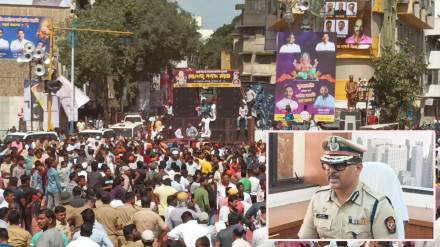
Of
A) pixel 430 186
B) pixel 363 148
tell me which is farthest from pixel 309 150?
pixel 430 186

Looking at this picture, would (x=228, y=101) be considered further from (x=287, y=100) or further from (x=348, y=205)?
(x=348, y=205)

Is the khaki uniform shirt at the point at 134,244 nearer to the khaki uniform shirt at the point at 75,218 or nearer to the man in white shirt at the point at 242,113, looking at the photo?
the khaki uniform shirt at the point at 75,218

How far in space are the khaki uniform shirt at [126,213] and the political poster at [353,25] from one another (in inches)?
1485

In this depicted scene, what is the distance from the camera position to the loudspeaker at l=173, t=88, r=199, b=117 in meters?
47.7

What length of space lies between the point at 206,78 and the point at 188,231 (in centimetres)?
3614

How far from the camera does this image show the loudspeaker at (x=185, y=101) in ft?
157

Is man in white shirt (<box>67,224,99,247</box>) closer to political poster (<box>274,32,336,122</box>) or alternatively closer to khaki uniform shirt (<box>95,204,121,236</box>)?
khaki uniform shirt (<box>95,204,121,236</box>)

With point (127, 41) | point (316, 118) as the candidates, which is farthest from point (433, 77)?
point (316, 118)

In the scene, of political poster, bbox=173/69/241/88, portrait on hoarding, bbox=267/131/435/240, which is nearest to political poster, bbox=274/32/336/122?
political poster, bbox=173/69/241/88

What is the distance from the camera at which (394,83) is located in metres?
51.4

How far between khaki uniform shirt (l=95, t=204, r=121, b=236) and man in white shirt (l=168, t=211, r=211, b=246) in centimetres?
83

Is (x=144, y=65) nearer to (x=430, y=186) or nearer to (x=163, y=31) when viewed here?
(x=163, y=31)

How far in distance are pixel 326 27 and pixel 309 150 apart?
41.3 m

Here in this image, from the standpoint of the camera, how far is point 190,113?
47750mm
